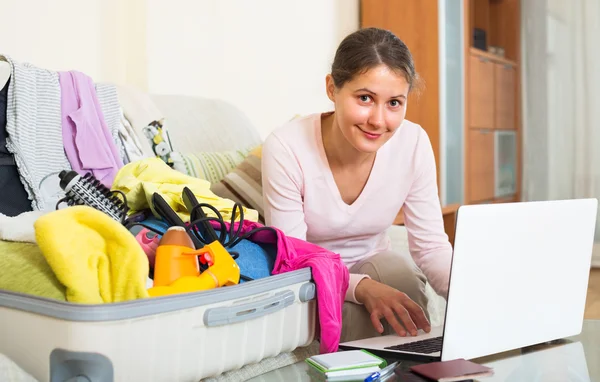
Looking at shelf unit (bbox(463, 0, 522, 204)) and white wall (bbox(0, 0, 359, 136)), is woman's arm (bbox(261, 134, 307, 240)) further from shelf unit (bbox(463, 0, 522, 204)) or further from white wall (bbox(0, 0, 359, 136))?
shelf unit (bbox(463, 0, 522, 204))

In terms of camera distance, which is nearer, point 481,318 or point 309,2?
point 481,318

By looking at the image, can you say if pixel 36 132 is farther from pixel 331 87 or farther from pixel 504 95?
pixel 504 95

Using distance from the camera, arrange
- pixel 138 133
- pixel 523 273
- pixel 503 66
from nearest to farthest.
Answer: pixel 523 273 → pixel 138 133 → pixel 503 66

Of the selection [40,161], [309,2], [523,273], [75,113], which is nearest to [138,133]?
[75,113]

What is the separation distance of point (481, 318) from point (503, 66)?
345 cm

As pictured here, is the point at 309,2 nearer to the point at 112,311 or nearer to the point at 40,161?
the point at 40,161

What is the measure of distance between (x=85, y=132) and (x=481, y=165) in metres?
2.87

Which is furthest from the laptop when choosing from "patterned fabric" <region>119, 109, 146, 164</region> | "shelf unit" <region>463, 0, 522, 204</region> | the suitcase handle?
"shelf unit" <region>463, 0, 522, 204</region>

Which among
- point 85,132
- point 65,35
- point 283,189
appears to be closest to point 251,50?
point 65,35

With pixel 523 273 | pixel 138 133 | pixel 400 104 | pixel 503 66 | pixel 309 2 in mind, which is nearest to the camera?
pixel 523 273

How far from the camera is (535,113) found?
12.7ft

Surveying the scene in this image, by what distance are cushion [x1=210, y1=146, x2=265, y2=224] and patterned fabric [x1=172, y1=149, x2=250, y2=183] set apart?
36 millimetres

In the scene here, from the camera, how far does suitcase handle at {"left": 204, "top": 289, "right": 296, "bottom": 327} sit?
2.66ft

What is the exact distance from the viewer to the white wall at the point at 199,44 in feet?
7.44
